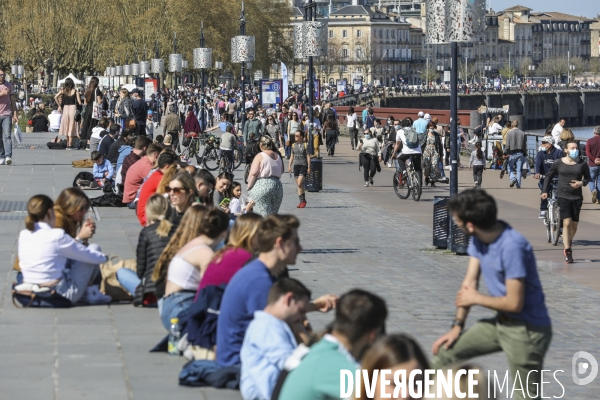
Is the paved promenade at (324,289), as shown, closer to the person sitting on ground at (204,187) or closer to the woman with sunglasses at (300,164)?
the woman with sunglasses at (300,164)

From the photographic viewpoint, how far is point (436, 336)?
1047cm

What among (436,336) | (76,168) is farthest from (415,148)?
(436,336)

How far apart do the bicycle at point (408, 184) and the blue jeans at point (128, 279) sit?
1455 cm

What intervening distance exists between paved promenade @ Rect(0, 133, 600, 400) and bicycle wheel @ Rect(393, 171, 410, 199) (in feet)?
0.73

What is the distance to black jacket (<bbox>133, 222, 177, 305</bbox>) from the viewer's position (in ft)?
33.0

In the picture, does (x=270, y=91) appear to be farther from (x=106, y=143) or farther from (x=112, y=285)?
(x=112, y=285)

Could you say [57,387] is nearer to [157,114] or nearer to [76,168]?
[76,168]

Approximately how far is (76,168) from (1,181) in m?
3.21

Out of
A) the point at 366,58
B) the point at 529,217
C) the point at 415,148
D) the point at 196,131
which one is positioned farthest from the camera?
the point at 366,58

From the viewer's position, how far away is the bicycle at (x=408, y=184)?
81.7ft

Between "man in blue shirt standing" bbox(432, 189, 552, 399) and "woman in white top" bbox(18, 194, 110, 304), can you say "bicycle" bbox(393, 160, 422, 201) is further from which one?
"man in blue shirt standing" bbox(432, 189, 552, 399)

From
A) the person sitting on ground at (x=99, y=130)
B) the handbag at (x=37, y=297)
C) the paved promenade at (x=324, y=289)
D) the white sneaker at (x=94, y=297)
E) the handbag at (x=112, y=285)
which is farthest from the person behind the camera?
the person sitting on ground at (x=99, y=130)

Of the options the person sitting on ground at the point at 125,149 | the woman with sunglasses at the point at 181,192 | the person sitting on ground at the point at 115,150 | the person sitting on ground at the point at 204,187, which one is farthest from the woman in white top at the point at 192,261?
the person sitting on ground at the point at 115,150

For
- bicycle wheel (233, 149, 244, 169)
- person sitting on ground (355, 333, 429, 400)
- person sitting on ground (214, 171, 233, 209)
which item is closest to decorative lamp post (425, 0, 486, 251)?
person sitting on ground (214, 171, 233, 209)
